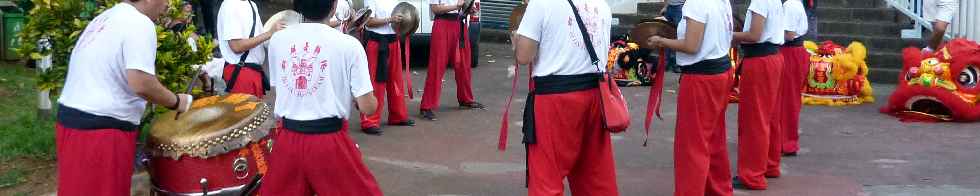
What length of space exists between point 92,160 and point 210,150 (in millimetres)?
546

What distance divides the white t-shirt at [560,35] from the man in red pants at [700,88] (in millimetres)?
824

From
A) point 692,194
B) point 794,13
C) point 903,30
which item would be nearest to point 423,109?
point 794,13

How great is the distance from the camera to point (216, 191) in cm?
519

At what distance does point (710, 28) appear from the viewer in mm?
6027

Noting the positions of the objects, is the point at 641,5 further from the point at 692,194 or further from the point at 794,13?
the point at 692,194

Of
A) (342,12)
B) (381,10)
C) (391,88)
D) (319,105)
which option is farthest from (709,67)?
(391,88)

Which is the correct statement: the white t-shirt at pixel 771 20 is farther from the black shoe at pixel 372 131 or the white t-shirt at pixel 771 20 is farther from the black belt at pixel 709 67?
the black shoe at pixel 372 131

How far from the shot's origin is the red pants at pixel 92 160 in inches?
186

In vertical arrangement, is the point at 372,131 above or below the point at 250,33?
below

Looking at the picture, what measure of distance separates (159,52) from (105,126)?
1371 millimetres

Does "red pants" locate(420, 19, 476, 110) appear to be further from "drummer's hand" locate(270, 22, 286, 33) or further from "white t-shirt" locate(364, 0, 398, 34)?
"drummer's hand" locate(270, 22, 286, 33)

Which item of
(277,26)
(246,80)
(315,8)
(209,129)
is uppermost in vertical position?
(315,8)

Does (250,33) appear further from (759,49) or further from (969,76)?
(969,76)

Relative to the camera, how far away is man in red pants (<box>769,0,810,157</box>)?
751 cm
